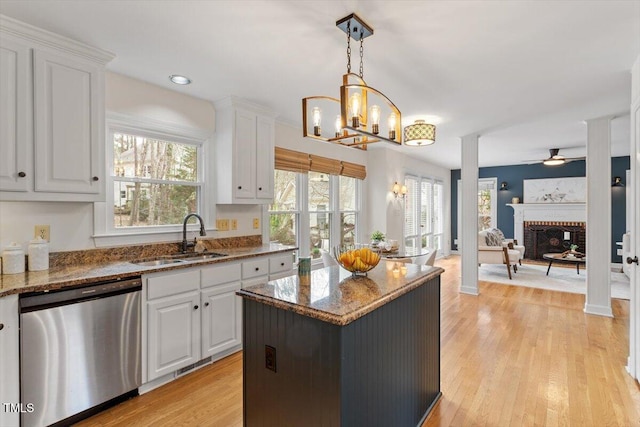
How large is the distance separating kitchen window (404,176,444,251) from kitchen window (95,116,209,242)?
4749mm

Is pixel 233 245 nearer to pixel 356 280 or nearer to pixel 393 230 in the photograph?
pixel 356 280

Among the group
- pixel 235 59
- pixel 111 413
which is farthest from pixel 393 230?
pixel 111 413

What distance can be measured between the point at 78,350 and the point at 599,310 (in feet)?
18.0

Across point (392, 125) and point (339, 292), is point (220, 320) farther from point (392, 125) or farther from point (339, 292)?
point (392, 125)

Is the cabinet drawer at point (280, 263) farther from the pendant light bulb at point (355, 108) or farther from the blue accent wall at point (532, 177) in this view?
the blue accent wall at point (532, 177)

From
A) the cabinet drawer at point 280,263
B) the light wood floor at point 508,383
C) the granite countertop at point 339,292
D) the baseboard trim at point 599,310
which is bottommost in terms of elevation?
the light wood floor at point 508,383

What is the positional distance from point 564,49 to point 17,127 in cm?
378

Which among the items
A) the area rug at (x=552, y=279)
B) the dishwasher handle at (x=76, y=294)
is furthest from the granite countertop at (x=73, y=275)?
the area rug at (x=552, y=279)

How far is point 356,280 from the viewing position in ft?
6.52

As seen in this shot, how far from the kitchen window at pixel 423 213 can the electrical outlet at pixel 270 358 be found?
18.4ft

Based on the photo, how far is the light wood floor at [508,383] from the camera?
217 cm

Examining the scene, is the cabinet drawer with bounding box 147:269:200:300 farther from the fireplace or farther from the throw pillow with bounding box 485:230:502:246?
the fireplace

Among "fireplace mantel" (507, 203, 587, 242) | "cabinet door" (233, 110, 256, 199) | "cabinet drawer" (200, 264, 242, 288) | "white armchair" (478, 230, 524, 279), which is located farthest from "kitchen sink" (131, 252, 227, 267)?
"fireplace mantel" (507, 203, 587, 242)

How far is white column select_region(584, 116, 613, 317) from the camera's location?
4059mm
